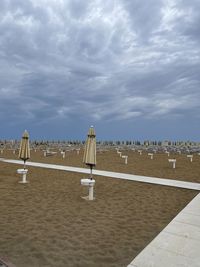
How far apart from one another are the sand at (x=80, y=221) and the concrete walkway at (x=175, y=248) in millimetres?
298

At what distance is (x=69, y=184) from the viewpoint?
540 inches

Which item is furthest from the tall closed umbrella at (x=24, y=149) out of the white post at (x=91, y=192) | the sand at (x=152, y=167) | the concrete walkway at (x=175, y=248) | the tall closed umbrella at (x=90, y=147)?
the concrete walkway at (x=175, y=248)

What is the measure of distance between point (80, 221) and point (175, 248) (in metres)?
2.84

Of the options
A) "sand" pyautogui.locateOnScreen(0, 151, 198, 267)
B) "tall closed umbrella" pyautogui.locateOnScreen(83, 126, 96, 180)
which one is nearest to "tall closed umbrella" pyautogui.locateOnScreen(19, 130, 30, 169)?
"sand" pyautogui.locateOnScreen(0, 151, 198, 267)

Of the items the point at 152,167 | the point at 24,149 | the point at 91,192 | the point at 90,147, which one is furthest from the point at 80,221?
the point at 152,167

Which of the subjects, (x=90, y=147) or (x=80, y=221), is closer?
(x=80, y=221)

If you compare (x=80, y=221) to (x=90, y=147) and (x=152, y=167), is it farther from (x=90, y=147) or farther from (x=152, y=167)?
(x=152, y=167)

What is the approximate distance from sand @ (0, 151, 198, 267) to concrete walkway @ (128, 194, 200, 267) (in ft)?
0.98

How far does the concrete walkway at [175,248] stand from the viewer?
18.4ft

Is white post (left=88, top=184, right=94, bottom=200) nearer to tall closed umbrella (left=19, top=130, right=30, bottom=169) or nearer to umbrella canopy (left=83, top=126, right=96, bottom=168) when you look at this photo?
umbrella canopy (left=83, top=126, right=96, bottom=168)

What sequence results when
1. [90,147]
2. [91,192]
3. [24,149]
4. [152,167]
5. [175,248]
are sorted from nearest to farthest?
[175,248] → [91,192] → [90,147] → [24,149] → [152,167]

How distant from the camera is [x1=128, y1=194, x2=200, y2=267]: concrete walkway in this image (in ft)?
18.4

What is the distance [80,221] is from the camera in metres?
8.25

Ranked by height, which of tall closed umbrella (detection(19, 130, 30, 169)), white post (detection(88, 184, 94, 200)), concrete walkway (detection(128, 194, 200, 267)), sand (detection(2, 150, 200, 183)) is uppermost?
tall closed umbrella (detection(19, 130, 30, 169))
